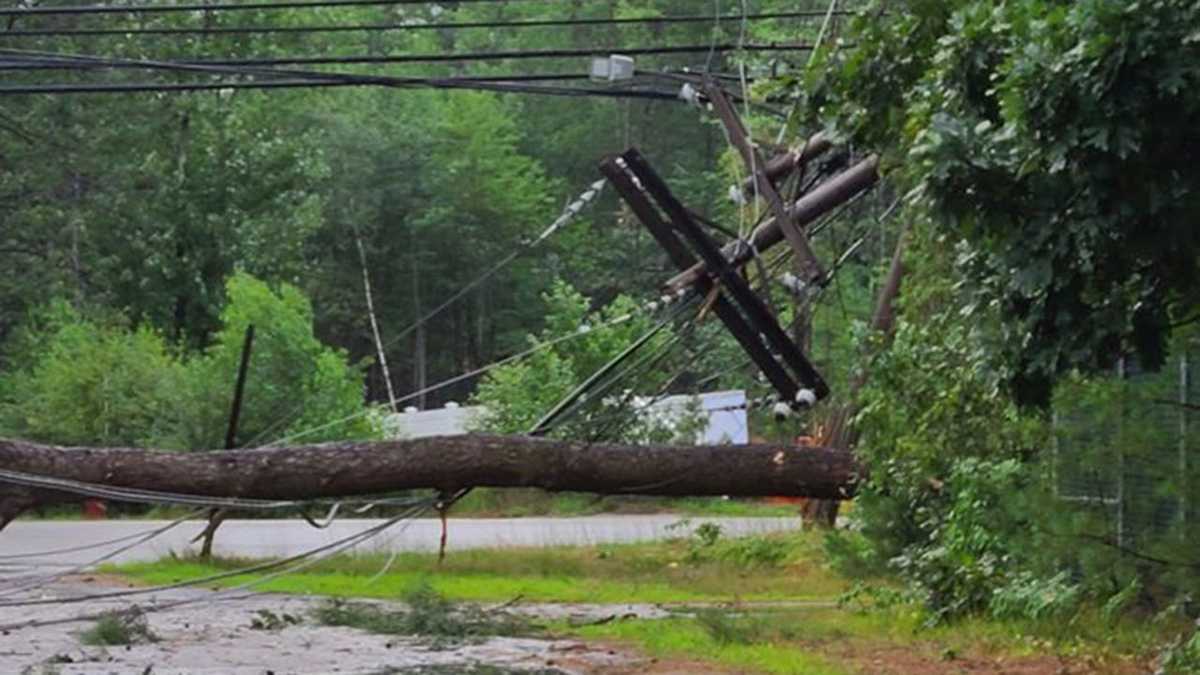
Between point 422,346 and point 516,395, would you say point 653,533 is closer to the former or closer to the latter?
point 516,395

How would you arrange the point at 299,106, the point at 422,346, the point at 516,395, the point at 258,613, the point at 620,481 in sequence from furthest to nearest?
1. the point at 422,346
2. the point at 299,106
3. the point at 516,395
4. the point at 258,613
5. the point at 620,481

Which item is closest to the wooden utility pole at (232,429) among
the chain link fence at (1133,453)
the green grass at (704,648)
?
the green grass at (704,648)

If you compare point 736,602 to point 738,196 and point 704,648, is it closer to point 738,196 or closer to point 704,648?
point 704,648

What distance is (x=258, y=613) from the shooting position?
2019 centimetres

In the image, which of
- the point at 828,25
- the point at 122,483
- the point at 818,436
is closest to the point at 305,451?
the point at 122,483

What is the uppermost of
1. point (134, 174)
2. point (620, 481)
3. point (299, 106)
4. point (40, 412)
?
point (299, 106)

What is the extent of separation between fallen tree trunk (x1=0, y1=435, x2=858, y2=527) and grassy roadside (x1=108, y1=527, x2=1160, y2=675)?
140 centimetres

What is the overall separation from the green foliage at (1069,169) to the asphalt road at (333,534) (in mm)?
17516

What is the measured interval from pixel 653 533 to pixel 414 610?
1389 cm

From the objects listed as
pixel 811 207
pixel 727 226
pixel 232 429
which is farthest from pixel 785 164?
pixel 727 226

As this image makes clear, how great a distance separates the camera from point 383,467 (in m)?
17.1

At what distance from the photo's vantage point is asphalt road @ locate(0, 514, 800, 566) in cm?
2866

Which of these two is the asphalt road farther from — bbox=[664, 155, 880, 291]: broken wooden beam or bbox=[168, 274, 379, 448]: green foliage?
bbox=[664, 155, 880, 291]: broken wooden beam

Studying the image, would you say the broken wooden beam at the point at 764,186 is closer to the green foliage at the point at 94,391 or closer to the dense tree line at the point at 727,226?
the dense tree line at the point at 727,226
